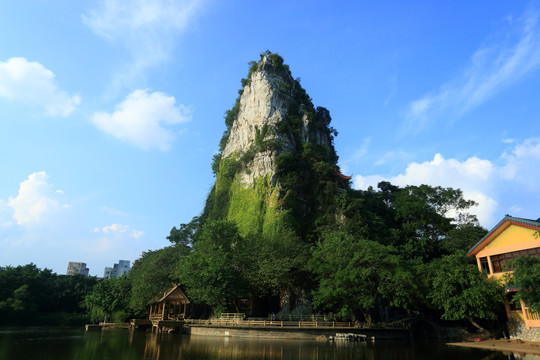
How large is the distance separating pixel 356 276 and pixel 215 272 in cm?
1103

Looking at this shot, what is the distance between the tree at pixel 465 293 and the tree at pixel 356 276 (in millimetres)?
2893

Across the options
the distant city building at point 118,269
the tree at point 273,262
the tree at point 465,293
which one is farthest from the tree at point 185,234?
the distant city building at point 118,269

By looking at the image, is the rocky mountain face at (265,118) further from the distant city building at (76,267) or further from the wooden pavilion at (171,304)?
the distant city building at (76,267)

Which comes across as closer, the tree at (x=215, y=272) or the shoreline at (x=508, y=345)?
the shoreline at (x=508, y=345)

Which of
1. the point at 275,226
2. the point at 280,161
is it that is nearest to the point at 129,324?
the point at 275,226

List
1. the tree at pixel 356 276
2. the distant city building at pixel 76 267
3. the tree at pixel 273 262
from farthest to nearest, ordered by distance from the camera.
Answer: the distant city building at pixel 76 267
the tree at pixel 273 262
the tree at pixel 356 276

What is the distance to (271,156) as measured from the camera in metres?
41.3

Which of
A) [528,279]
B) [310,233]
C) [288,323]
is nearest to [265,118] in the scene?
[310,233]

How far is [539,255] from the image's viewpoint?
21.5 metres

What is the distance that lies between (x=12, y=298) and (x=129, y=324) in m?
16.9

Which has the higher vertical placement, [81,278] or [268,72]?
[268,72]

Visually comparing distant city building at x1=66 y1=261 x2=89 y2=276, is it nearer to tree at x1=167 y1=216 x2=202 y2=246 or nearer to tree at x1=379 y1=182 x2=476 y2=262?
tree at x1=167 y1=216 x2=202 y2=246

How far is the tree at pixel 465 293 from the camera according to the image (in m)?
21.7

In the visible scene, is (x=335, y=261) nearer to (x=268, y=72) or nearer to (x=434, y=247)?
(x=434, y=247)
